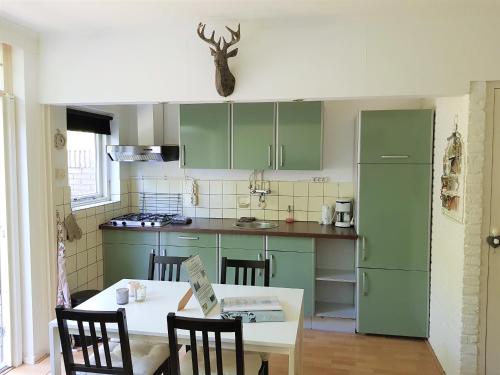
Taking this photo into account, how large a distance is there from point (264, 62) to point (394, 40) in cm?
84

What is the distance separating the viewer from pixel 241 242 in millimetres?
3705

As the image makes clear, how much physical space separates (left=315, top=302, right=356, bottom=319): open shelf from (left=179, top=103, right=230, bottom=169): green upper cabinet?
5.29 feet

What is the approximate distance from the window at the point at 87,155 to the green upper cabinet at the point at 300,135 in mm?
1755

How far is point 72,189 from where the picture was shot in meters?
3.77

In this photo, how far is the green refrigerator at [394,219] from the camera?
331cm

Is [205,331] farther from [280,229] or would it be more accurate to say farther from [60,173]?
[60,173]

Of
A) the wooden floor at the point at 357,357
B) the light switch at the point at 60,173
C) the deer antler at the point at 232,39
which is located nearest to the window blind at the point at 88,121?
the light switch at the point at 60,173

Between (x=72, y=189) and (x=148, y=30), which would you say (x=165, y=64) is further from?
(x=72, y=189)

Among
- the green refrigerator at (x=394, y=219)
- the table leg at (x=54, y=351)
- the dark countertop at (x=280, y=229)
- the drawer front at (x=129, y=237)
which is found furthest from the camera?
the drawer front at (x=129, y=237)

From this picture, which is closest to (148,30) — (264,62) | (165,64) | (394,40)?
(165,64)

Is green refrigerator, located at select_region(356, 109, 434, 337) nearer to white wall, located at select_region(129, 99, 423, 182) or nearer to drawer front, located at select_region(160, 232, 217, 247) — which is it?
white wall, located at select_region(129, 99, 423, 182)

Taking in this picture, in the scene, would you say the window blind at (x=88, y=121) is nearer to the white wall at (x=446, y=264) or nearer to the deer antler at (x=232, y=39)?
the deer antler at (x=232, y=39)

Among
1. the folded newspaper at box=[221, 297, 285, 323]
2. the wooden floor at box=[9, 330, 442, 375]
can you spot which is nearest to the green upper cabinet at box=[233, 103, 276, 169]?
the wooden floor at box=[9, 330, 442, 375]

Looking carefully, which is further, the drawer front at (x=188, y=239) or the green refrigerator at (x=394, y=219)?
the drawer front at (x=188, y=239)
